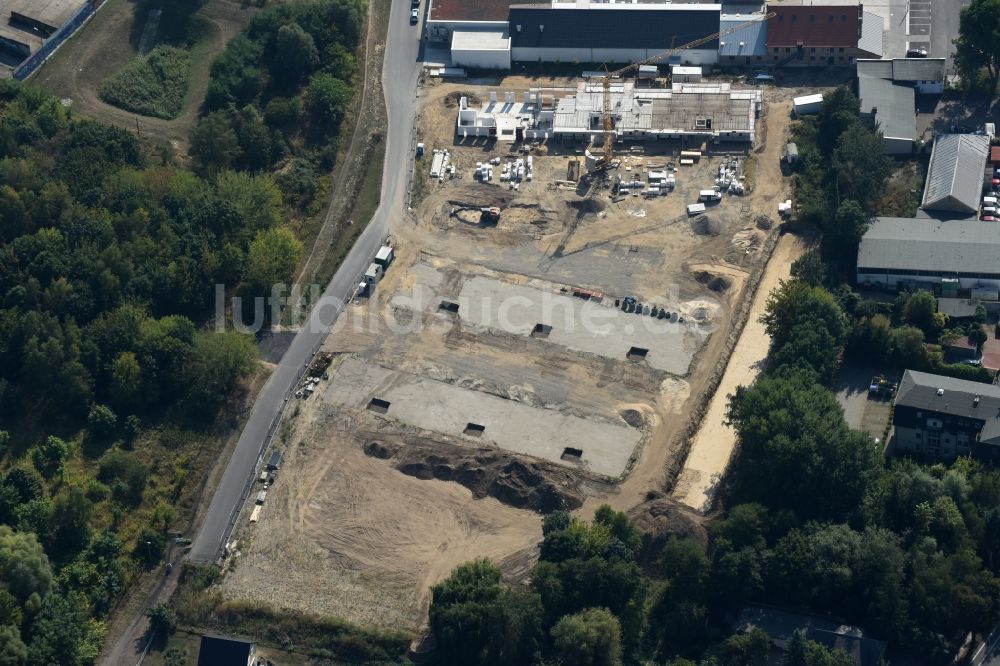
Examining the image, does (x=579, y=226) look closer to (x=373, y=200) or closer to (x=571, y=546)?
(x=373, y=200)

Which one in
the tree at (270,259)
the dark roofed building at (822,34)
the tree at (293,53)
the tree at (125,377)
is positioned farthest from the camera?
the tree at (293,53)

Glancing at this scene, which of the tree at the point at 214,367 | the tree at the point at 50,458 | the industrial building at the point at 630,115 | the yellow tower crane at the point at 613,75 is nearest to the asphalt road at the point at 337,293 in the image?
the tree at the point at 214,367

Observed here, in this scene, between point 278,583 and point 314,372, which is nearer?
point 278,583

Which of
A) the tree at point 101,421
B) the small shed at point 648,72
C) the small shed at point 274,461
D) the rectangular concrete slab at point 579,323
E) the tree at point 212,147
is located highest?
the small shed at point 648,72

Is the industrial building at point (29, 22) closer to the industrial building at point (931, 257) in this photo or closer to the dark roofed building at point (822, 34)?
the dark roofed building at point (822, 34)

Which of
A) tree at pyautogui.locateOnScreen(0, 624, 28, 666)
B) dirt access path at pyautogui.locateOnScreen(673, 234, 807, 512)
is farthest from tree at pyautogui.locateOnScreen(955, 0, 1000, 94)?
tree at pyautogui.locateOnScreen(0, 624, 28, 666)

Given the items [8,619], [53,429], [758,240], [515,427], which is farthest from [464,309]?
[8,619]

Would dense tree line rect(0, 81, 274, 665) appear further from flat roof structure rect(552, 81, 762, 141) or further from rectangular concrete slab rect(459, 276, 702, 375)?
flat roof structure rect(552, 81, 762, 141)
